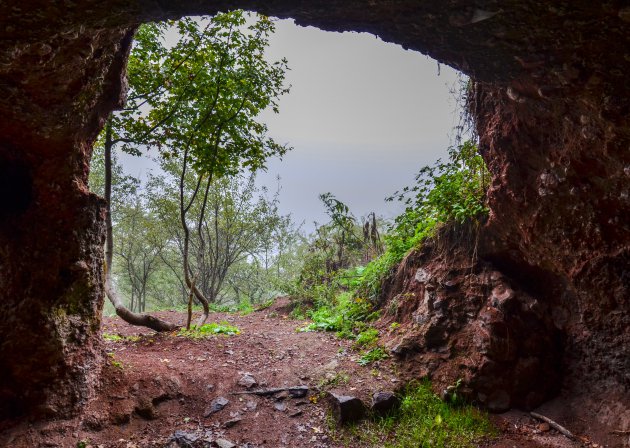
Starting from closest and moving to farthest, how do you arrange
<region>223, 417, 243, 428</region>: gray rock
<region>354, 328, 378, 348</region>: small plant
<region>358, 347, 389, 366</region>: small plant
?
<region>223, 417, 243, 428</region>: gray rock < <region>358, 347, 389, 366</region>: small plant < <region>354, 328, 378, 348</region>: small plant

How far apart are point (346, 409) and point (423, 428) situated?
1.05 meters

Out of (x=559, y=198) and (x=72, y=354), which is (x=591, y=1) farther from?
(x=72, y=354)

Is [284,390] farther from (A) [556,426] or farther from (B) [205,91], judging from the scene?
(B) [205,91]

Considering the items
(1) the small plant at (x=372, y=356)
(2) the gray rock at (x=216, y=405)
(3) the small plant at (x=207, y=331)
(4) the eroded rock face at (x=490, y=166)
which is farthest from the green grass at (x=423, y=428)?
(3) the small plant at (x=207, y=331)

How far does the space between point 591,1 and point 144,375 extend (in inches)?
254

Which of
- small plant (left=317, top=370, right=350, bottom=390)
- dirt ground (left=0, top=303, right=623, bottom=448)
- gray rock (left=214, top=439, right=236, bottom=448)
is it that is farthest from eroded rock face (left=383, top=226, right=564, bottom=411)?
gray rock (left=214, top=439, right=236, bottom=448)

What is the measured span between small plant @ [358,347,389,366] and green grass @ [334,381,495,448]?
996mm

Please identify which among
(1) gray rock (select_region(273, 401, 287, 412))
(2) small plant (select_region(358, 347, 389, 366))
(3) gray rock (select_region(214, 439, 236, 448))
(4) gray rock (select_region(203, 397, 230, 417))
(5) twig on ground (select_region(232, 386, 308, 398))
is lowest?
(3) gray rock (select_region(214, 439, 236, 448))

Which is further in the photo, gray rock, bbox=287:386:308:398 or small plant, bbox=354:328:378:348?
small plant, bbox=354:328:378:348

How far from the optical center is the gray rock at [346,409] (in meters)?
4.52

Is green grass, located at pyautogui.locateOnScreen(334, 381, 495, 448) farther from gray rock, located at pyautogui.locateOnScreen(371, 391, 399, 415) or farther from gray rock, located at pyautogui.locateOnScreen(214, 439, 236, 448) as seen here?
gray rock, located at pyautogui.locateOnScreen(214, 439, 236, 448)

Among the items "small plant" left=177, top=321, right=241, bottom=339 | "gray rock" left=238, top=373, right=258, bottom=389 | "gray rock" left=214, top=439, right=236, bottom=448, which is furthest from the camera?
"small plant" left=177, top=321, right=241, bottom=339

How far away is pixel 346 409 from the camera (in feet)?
14.9

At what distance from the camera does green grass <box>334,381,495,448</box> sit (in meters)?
4.15
